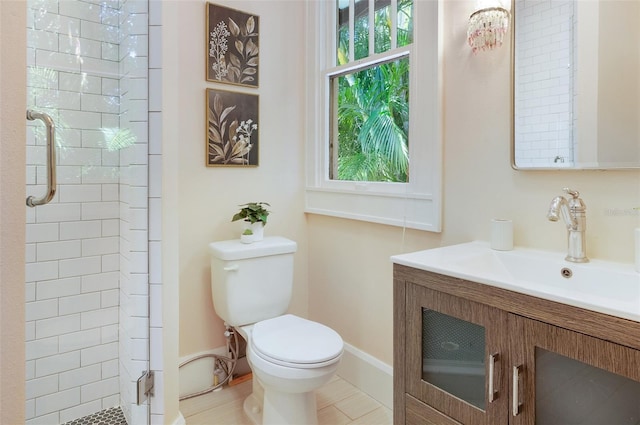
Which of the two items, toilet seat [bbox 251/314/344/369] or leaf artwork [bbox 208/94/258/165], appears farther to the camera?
leaf artwork [bbox 208/94/258/165]

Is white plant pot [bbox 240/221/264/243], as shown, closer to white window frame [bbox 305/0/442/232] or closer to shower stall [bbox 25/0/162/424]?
white window frame [bbox 305/0/442/232]

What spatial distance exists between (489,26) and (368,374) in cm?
169

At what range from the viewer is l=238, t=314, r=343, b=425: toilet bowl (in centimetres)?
160

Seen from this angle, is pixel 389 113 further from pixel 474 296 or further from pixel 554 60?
pixel 474 296

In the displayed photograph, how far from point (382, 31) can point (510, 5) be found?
75cm

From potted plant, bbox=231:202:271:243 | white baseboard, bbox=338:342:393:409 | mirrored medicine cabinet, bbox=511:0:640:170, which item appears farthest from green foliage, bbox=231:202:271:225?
mirrored medicine cabinet, bbox=511:0:640:170

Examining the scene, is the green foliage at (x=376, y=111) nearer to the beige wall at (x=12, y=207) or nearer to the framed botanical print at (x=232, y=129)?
the framed botanical print at (x=232, y=129)

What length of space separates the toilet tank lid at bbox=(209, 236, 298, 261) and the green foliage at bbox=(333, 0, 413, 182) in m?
0.56

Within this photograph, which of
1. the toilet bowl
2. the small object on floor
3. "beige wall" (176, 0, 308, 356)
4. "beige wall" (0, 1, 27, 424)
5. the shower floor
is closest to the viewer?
"beige wall" (0, 1, 27, 424)

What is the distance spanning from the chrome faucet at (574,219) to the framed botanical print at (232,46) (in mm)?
1663

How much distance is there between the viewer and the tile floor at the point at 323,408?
1.95 m

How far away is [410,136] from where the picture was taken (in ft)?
6.22

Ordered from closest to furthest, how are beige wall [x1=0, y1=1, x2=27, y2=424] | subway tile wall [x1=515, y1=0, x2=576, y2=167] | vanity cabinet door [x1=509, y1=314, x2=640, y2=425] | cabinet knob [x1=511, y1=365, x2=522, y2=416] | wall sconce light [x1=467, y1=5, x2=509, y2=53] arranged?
1. beige wall [x1=0, y1=1, x2=27, y2=424]
2. vanity cabinet door [x1=509, y1=314, x2=640, y2=425]
3. cabinet knob [x1=511, y1=365, x2=522, y2=416]
4. subway tile wall [x1=515, y1=0, x2=576, y2=167]
5. wall sconce light [x1=467, y1=5, x2=509, y2=53]

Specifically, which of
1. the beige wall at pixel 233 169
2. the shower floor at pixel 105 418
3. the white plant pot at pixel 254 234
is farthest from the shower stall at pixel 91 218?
the white plant pot at pixel 254 234
